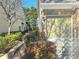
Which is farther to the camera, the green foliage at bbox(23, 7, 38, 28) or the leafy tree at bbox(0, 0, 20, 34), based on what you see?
the green foliage at bbox(23, 7, 38, 28)

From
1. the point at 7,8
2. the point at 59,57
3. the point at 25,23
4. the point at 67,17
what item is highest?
the point at 67,17

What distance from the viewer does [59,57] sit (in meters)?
9.01

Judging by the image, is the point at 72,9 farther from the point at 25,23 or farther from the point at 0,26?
the point at 25,23

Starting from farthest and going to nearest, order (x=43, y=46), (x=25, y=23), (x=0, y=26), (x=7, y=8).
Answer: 1. (x=25, y=23)
2. (x=0, y=26)
3. (x=7, y=8)
4. (x=43, y=46)

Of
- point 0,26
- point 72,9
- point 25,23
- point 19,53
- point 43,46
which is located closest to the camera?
point 72,9

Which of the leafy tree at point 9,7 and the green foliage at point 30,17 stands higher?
the leafy tree at point 9,7

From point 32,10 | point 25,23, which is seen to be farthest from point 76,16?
point 32,10

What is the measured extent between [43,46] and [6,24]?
87.6ft

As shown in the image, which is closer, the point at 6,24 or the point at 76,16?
the point at 76,16

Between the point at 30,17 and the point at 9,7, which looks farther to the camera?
the point at 30,17

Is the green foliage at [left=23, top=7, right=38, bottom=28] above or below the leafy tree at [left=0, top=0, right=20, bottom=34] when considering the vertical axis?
below

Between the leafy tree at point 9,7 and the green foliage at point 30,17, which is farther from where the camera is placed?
the green foliage at point 30,17

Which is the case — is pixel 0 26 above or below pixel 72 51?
below

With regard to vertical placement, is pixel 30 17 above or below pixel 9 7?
below
